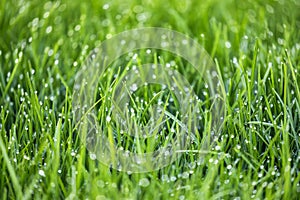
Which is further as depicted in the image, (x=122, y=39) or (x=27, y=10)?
(x=27, y=10)

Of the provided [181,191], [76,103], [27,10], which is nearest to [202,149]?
[181,191]

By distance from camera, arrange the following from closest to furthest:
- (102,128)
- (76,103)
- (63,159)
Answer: (63,159)
(102,128)
(76,103)

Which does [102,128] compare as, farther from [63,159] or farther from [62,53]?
[62,53]

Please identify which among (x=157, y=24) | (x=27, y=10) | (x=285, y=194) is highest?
(x=27, y=10)

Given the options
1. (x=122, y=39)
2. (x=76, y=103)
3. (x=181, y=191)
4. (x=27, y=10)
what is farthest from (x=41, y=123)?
(x=27, y=10)

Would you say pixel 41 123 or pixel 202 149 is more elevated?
pixel 41 123

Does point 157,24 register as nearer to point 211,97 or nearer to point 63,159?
point 211,97

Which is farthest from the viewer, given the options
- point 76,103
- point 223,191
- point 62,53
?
point 62,53
